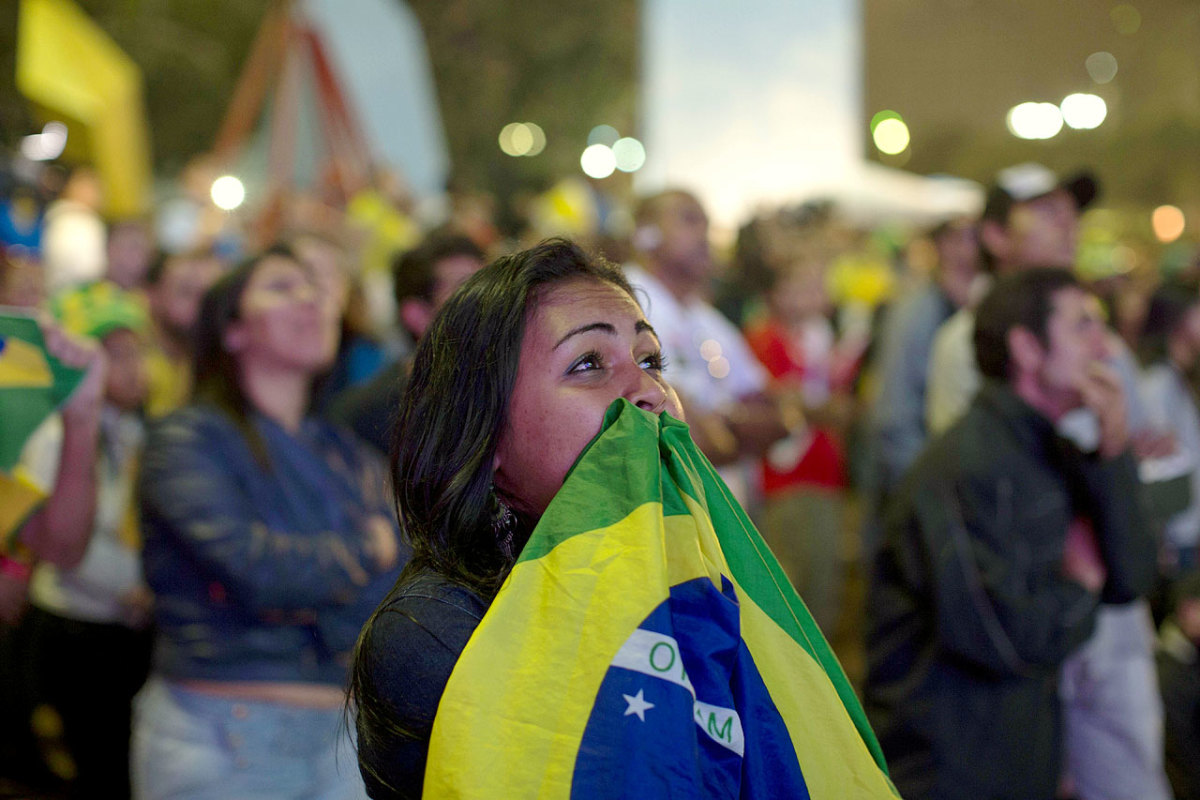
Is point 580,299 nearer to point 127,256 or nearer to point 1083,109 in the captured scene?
point 127,256

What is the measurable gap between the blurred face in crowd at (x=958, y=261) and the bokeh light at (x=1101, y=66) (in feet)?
44.5

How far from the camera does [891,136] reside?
16953 mm

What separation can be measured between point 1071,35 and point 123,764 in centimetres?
1631

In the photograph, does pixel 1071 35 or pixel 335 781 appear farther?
pixel 1071 35

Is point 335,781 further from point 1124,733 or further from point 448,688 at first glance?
point 1124,733

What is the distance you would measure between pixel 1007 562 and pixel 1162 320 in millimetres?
3038

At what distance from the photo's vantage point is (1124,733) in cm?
301

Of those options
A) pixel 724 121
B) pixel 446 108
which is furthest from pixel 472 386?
pixel 446 108

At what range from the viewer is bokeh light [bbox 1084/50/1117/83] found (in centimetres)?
1689

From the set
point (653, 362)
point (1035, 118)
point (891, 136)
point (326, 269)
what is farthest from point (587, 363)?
point (1035, 118)

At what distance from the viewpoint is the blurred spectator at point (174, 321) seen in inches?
181

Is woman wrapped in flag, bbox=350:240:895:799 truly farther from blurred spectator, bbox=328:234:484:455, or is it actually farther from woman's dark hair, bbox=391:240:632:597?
blurred spectator, bbox=328:234:484:455

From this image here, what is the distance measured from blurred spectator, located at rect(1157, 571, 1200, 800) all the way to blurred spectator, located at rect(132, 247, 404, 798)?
2761 millimetres

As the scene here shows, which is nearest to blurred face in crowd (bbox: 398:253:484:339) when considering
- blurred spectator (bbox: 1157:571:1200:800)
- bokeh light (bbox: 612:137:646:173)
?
blurred spectator (bbox: 1157:571:1200:800)
